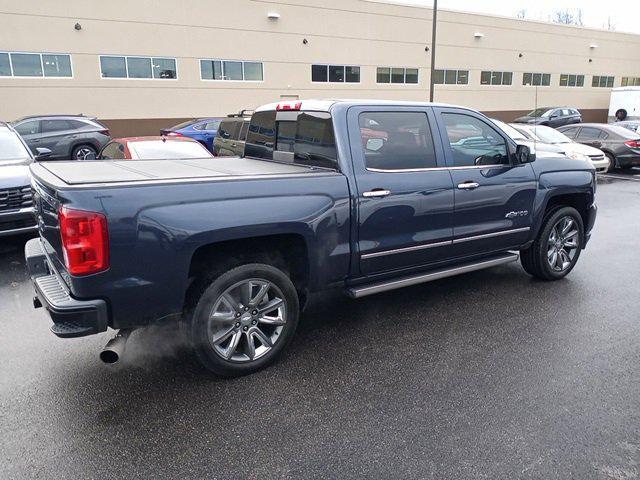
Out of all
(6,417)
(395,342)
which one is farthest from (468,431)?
(6,417)

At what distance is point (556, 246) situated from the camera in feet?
18.2

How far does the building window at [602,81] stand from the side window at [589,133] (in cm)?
2883

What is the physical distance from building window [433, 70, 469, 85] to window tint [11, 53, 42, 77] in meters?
22.1

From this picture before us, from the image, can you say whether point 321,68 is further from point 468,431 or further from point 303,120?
point 468,431

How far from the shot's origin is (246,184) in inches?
133

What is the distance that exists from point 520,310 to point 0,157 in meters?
7.44

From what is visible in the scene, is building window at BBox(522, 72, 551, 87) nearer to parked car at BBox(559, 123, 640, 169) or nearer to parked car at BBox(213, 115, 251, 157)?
parked car at BBox(559, 123, 640, 169)

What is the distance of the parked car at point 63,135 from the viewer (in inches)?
588

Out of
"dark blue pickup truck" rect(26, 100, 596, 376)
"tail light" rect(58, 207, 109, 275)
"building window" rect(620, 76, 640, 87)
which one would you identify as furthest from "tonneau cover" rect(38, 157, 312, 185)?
"building window" rect(620, 76, 640, 87)

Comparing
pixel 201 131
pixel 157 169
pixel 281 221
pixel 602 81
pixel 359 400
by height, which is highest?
pixel 602 81

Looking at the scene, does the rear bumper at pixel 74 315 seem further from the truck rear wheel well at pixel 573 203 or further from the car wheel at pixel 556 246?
the truck rear wheel well at pixel 573 203

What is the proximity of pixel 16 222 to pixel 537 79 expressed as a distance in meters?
37.9

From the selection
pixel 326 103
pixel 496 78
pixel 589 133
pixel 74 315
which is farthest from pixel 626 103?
pixel 74 315

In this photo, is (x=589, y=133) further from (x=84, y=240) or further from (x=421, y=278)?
(x=84, y=240)
